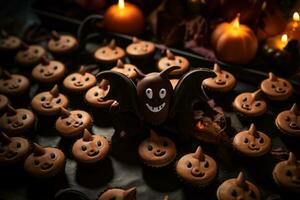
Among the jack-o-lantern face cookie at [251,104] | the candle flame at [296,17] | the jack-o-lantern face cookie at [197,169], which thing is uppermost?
the candle flame at [296,17]

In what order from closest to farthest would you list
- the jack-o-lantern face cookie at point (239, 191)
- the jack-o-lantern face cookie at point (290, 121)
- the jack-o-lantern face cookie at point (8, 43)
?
the jack-o-lantern face cookie at point (239, 191) → the jack-o-lantern face cookie at point (290, 121) → the jack-o-lantern face cookie at point (8, 43)

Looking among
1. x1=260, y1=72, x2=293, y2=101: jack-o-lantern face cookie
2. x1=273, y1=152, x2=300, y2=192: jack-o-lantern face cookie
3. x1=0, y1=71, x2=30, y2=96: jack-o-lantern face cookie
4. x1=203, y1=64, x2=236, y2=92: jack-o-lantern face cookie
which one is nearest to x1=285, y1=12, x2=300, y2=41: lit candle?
x1=260, y1=72, x2=293, y2=101: jack-o-lantern face cookie

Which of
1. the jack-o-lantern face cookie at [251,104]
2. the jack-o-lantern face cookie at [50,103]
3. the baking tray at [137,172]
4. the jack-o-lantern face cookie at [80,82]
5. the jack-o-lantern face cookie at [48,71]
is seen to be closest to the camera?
the baking tray at [137,172]

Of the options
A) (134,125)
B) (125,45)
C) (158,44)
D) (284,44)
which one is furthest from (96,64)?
(284,44)

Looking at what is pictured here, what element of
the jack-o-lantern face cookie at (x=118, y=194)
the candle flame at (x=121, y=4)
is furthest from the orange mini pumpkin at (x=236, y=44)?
the jack-o-lantern face cookie at (x=118, y=194)

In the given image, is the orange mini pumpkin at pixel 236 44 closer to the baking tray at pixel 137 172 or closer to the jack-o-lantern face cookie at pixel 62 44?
the baking tray at pixel 137 172

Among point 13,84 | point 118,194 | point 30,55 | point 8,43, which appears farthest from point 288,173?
point 8,43

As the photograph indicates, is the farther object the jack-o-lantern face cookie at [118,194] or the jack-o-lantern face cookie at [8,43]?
the jack-o-lantern face cookie at [8,43]
